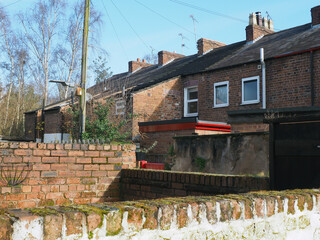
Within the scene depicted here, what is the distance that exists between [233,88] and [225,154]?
A: 33.9 feet

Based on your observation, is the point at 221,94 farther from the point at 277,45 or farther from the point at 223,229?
the point at 223,229

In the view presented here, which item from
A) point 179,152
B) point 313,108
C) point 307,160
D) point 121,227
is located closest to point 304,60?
point 313,108

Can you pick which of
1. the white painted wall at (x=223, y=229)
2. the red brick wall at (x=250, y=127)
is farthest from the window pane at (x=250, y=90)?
the white painted wall at (x=223, y=229)

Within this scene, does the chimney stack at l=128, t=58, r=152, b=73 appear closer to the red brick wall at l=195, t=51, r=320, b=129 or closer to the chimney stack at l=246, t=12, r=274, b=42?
the chimney stack at l=246, t=12, r=274, b=42

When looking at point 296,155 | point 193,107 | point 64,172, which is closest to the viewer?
point 296,155

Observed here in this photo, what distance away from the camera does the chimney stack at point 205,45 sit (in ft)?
81.9

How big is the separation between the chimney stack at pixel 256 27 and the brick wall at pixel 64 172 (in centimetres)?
1776

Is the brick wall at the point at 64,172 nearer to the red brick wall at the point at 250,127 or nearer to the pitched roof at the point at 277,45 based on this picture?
the red brick wall at the point at 250,127

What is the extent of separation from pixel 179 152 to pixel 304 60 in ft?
29.3

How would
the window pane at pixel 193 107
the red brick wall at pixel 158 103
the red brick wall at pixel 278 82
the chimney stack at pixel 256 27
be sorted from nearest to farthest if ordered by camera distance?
the red brick wall at pixel 278 82 < the red brick wall at pixel 158 103 < the window pane at pixel 193 107 < the chimney stack at pixel 256 27

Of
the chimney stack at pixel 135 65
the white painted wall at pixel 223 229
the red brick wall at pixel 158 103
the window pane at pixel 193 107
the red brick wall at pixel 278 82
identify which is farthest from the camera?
the chimney stack at pixel 135 65

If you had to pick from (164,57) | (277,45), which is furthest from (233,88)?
(164,57)

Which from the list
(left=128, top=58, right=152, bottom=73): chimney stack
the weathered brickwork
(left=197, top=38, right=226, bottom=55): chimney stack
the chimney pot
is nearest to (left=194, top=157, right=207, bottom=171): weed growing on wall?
the weathered brickwork

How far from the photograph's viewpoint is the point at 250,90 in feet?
57.8
